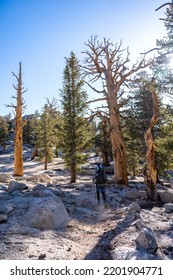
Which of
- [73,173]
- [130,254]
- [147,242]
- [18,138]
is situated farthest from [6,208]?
[18,138]

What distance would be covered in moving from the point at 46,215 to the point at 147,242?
2399mm

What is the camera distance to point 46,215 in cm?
556

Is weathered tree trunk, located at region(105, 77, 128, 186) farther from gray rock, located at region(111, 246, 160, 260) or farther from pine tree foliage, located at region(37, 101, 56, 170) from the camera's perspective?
pine tree foliage, located at region(37, 101, 56, 170)

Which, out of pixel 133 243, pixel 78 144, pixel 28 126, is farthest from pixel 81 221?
pixel 28 126

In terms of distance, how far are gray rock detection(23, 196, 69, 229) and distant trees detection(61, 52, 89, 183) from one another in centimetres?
1119

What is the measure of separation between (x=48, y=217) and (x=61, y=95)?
1467cm

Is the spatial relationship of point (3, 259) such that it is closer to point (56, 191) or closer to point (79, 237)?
point (79, 237)

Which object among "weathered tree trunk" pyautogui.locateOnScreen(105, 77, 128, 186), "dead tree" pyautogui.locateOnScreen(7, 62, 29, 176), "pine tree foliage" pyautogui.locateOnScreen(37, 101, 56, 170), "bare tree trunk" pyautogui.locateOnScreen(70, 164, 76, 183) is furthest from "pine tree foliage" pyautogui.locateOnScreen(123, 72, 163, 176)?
"pine tree foliage" pyautogui.locateOnScreen(37, 101, 56, 170)

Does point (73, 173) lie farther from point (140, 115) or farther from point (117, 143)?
point (140, 115)

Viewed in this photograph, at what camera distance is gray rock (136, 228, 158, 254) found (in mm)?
4289

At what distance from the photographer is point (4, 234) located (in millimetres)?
4621

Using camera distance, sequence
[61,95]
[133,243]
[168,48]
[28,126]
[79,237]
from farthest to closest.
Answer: [28,126], [61,95], [168,48], [79,237], [133,243]

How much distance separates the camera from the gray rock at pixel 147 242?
169 inches

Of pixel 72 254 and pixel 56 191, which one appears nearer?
pixel 72 254
